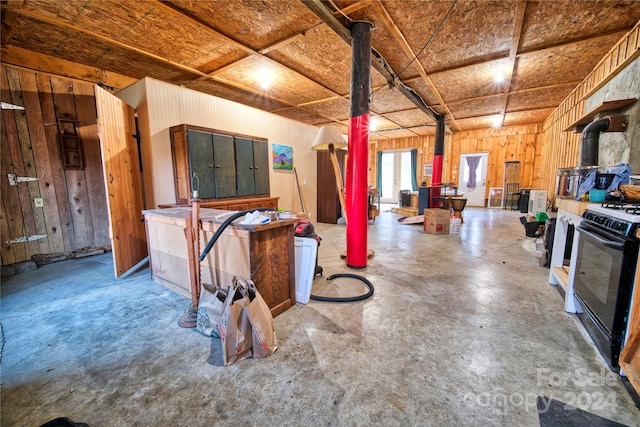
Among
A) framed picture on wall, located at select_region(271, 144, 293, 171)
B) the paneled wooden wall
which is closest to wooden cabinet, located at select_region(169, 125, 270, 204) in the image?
framed picture on wall, located at select_region(271, 144, 293, 171)

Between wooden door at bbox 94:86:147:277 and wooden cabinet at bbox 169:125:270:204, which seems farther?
wooden cabinet at bbox 169:125:270:204

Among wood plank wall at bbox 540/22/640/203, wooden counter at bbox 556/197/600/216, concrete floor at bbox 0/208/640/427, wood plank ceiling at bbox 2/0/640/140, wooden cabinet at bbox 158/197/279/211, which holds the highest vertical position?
wood plank ceiling at bbox 2/0/640/140

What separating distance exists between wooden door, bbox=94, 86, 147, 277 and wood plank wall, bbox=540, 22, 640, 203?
6332 mm

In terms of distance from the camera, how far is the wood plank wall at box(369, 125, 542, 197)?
875 cm

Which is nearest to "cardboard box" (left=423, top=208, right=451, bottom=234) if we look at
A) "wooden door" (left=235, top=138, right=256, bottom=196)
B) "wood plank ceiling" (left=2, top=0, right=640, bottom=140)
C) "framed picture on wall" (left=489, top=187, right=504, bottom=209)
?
"wood plank ceiling" (left=2, top=0, right=640, bottom=140)

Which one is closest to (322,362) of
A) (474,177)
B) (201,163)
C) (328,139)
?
(328,139)

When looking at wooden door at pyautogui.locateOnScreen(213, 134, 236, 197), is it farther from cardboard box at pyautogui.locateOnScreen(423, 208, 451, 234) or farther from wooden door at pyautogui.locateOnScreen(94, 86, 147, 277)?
cardboard box at pyautogui.locateOnScreen(423, 208, 451, 234)

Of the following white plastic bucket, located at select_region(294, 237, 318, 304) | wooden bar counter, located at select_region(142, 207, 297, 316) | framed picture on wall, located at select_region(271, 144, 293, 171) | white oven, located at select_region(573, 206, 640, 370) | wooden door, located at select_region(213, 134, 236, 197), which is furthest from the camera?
framed picture on wall, located at select_region(271, 144, 293, 171)

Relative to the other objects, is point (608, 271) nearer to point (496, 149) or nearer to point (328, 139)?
point (328, 139)

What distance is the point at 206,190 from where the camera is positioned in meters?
3.78

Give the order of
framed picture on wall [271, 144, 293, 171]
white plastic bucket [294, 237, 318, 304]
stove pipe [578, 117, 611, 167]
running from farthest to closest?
framed picture on wall [271, 144, 293, 171] < stove pipe [578, 117, 611, 167] < white plastic bucket [294, 237, 318, 304]

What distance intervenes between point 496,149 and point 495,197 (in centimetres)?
180

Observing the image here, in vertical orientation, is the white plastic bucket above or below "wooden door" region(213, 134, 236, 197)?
below

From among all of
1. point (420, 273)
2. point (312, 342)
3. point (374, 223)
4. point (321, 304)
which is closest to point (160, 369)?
point (312, 342)
